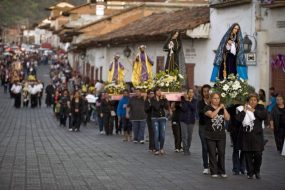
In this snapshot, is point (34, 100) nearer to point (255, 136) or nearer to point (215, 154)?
point (215, 154)

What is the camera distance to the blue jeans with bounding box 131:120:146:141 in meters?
20.9

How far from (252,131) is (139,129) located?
26.3 feet

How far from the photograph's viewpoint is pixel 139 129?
20984 millimetres

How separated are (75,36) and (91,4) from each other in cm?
1188

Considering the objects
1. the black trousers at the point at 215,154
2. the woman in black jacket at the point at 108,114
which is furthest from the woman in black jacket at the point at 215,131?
the woman in black jacket at the point at 108,114

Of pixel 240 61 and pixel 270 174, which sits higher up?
pixel 240 61

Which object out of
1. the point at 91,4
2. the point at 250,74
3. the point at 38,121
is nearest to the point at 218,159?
the point at 250,74

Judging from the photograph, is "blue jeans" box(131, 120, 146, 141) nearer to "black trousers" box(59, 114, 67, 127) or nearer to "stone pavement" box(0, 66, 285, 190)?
"stone pavement" box(0, 66, 285, 190)

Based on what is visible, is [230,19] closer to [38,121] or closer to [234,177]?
[38,121]

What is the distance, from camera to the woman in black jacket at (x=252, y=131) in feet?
43.3

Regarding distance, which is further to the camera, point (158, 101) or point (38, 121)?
point (38, 121)

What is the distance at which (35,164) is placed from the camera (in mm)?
15055

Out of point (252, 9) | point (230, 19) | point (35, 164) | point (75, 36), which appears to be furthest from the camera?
point (75, 36)

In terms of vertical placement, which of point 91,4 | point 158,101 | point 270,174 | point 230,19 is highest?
point 91,4
